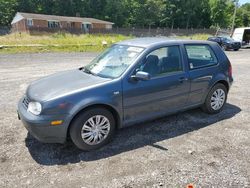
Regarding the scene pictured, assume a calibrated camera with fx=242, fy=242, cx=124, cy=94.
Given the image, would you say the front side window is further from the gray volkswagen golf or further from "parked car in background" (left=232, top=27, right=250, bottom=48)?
"parked car in background" (left=232, top=27, right=250, bottom=48)

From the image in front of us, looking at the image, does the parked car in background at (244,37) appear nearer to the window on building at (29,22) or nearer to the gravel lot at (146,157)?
the gravel lot at (146,157)

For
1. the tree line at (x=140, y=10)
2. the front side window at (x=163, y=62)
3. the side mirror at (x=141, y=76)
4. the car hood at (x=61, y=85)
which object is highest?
the tree line at (x=140, y=10)

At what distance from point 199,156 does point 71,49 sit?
1722 cm

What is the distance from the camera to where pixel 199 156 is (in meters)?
3.80

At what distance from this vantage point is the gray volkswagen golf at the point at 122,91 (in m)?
3.58

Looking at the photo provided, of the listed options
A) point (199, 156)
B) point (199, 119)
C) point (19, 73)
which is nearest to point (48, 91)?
point (199, 156)

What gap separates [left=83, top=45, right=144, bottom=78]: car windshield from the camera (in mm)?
4152

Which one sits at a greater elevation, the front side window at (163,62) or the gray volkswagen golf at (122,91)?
the front side window at (163,62)

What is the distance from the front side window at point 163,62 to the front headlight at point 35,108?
5.70 feet

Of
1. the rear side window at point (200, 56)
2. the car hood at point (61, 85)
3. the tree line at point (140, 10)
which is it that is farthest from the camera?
the tree line at point (140, 10)

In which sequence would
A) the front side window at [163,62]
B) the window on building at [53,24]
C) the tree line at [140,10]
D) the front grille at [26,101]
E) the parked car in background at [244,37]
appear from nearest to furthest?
the front grille at [26,101] → the front side window at [163,62] → the parked car in background at [244,37] → the window on building at [53,24] → the tree line at [140,10]

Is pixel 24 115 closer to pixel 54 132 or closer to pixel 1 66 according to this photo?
pixel 54 132

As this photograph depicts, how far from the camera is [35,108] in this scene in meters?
3.62

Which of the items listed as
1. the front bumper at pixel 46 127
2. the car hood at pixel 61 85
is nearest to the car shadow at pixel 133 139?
the front bumper at pixel 46 127
